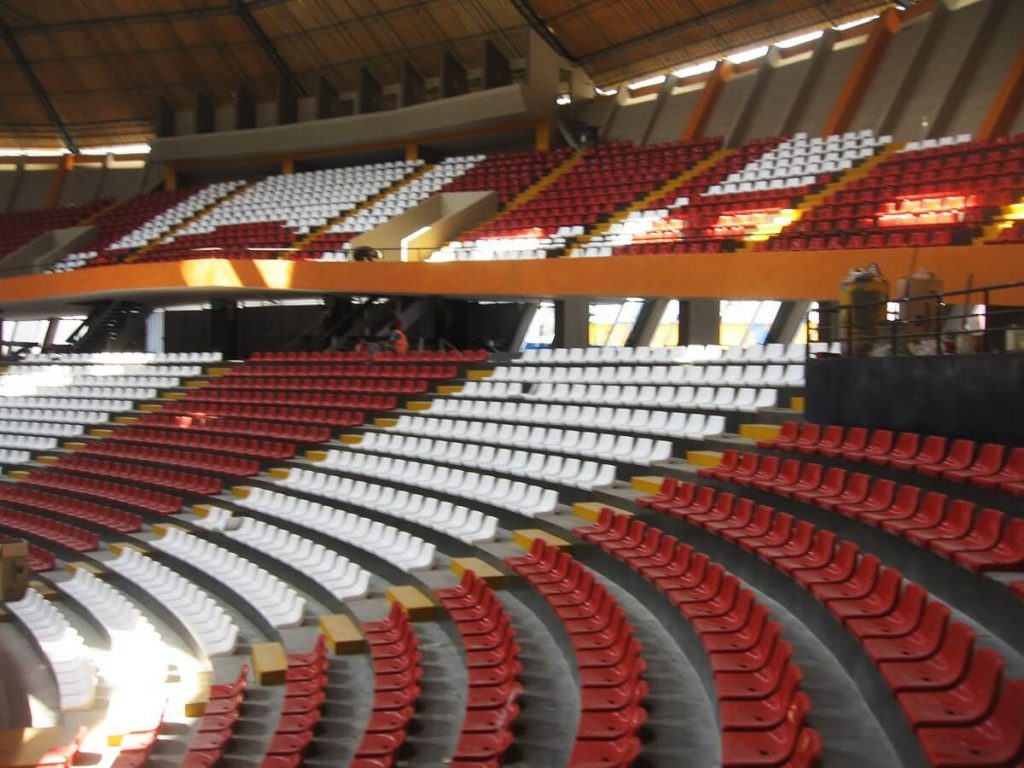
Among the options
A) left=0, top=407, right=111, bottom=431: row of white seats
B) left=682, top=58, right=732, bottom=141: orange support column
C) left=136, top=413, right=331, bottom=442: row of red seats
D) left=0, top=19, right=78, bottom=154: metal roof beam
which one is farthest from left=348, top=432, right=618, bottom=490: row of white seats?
left=0, top=19, right=78, bottom=154: metal roof beam

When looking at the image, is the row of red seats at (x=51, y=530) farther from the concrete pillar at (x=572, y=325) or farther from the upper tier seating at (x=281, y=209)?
the concrete pillar at (x=572, y=325)

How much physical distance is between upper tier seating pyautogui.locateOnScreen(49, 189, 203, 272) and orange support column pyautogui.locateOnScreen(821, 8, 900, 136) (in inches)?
659

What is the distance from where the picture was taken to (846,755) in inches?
175

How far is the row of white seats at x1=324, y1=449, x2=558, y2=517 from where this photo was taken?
10688mm

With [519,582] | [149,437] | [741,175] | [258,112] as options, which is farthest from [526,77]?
[519,582]

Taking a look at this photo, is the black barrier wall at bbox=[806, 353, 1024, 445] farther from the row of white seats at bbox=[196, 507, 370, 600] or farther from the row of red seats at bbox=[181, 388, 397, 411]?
the row of red seats at bbox=[181, 388, 397, 411]

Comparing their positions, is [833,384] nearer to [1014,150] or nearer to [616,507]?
[616,507]

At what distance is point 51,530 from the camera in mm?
15492

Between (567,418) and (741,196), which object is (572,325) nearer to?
(741,196)

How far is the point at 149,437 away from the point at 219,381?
2032 millimetres

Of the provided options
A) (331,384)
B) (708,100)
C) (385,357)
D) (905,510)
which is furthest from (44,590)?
(708,100)

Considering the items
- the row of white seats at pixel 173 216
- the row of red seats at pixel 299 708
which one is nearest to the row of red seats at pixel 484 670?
the row of red seats at pixel 299 708

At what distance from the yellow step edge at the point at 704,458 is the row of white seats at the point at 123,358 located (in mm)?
13085

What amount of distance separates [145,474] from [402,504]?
653cm
